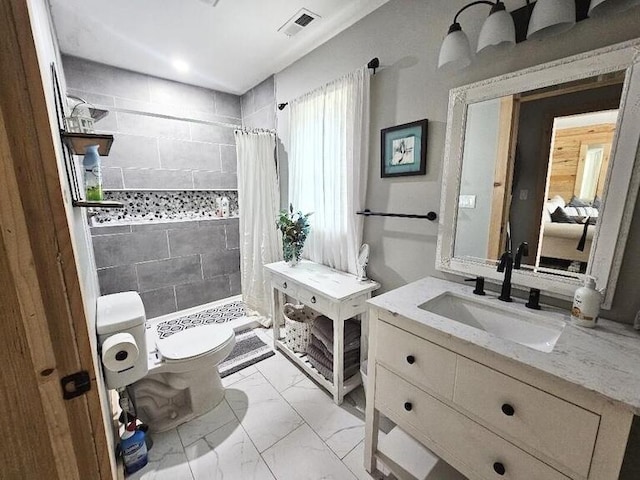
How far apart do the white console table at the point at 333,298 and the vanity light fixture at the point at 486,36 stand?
4.23 ft

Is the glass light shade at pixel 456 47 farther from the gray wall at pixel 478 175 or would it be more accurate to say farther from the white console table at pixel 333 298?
the white console table at pixel 333 298

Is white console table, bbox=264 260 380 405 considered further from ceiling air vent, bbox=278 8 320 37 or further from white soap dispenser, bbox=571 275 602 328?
ceiling air vent, bbox=278 8 320 37

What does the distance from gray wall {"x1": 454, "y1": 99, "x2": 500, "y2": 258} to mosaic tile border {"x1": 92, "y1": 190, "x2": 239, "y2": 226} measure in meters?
2.60

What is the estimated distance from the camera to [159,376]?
157 centimetres

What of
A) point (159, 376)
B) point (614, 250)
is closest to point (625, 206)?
point (614, 250)

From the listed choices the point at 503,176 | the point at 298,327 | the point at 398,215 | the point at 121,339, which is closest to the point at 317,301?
the point at 298,327

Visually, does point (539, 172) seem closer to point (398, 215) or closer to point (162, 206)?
point (398, 215)

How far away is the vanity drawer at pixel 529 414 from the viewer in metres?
0.71

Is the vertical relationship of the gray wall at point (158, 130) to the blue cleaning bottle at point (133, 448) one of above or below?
above

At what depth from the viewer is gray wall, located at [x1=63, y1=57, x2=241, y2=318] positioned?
7.92 ft

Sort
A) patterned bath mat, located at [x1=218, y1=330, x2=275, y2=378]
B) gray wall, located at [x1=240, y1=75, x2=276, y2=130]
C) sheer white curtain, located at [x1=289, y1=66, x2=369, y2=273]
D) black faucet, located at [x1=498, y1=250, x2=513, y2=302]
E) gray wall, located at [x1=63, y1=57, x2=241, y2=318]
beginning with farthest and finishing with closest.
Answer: gray wall, located at [x1=240, y1=75, x2=276, y2=130] < gray wall, located at [x1=63, y1=57, x2=241, y2=318] < patterned bath mat, located at [x1=218, y1=330, x2=275, y2=378] < sheer white curtain, located at [x1=289, y1=66, x2=369, y2=273] < black faucet, located at [x1=498, y1=250, x2=513, y2=302]

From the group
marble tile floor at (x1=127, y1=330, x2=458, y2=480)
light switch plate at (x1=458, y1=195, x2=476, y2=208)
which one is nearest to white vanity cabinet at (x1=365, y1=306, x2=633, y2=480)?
marble tile floor at (x1=127, y1=330, x2=458, y2=480)

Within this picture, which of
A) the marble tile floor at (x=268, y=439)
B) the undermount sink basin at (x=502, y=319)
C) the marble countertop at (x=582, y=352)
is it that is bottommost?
the marble tile floor at (x=268, y=439)

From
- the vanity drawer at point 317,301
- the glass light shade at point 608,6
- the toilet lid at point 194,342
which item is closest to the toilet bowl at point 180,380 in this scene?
the toilet lid at point 194,342
